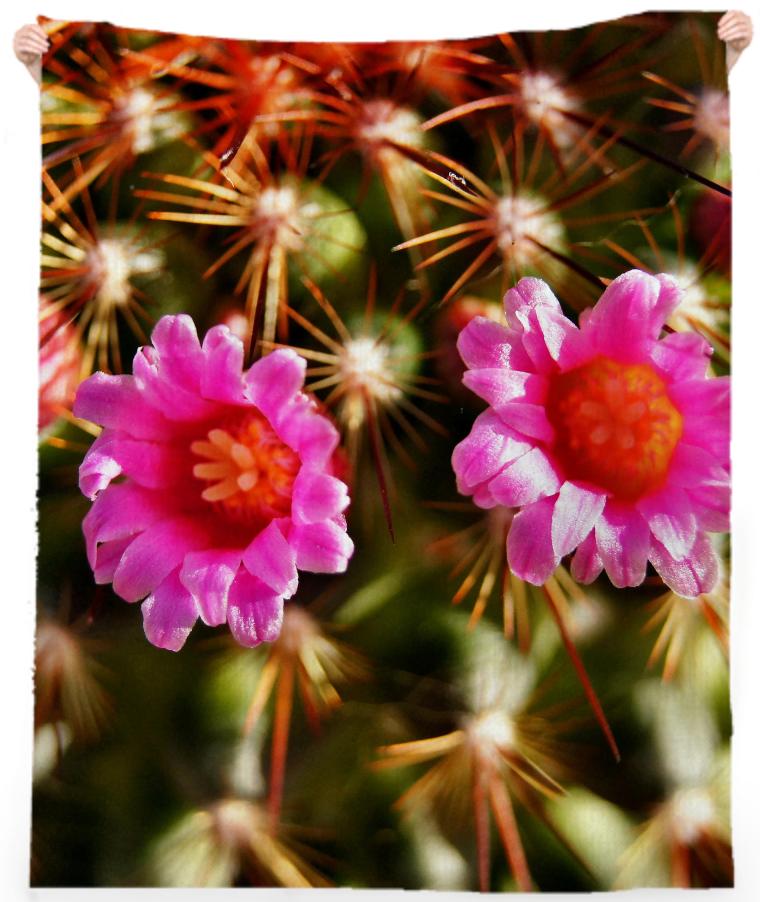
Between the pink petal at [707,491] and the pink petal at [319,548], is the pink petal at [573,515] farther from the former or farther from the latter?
the pink petal at [319,548]

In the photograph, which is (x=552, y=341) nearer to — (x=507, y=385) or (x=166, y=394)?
(x=507, y=385)

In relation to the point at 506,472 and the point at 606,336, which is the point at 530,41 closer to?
the point at 606,336

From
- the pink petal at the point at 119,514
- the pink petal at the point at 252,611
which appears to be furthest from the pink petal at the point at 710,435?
the pink petal at the point at 119,514

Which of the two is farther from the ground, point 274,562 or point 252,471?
point 252,471

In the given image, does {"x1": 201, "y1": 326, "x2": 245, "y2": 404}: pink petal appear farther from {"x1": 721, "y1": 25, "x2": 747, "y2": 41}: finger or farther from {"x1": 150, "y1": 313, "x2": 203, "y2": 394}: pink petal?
{"x1": 721, "y1": 25, "x2": 747, "y2": 41}: finger

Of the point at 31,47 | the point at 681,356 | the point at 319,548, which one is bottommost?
the point at 319,548

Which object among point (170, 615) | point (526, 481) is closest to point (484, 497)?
point (526, 481)
